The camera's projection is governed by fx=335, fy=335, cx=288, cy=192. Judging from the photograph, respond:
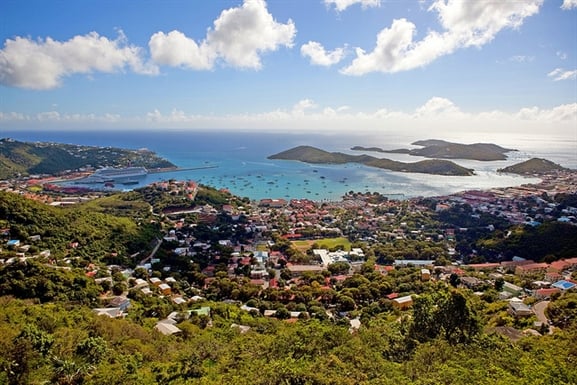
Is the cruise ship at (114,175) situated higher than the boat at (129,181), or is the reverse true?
the cruise ship at (114,175)

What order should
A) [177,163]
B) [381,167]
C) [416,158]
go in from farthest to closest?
[416,158]
[177,163]
[381,167]

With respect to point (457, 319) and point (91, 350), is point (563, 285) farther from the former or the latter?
point (91, 350)

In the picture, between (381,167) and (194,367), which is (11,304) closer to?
(194,367)

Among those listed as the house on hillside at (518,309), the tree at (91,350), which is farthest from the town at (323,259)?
the tree at (91,350)

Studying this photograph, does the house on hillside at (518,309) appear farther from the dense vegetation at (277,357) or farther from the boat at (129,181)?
the boat at (129,181)

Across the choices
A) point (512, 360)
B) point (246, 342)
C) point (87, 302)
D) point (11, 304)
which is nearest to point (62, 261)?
point (87, 302)

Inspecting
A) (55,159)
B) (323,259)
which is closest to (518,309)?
(323,259)

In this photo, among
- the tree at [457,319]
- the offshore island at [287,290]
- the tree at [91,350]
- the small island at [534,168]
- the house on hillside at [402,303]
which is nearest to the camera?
the offshore island at [287,290]
